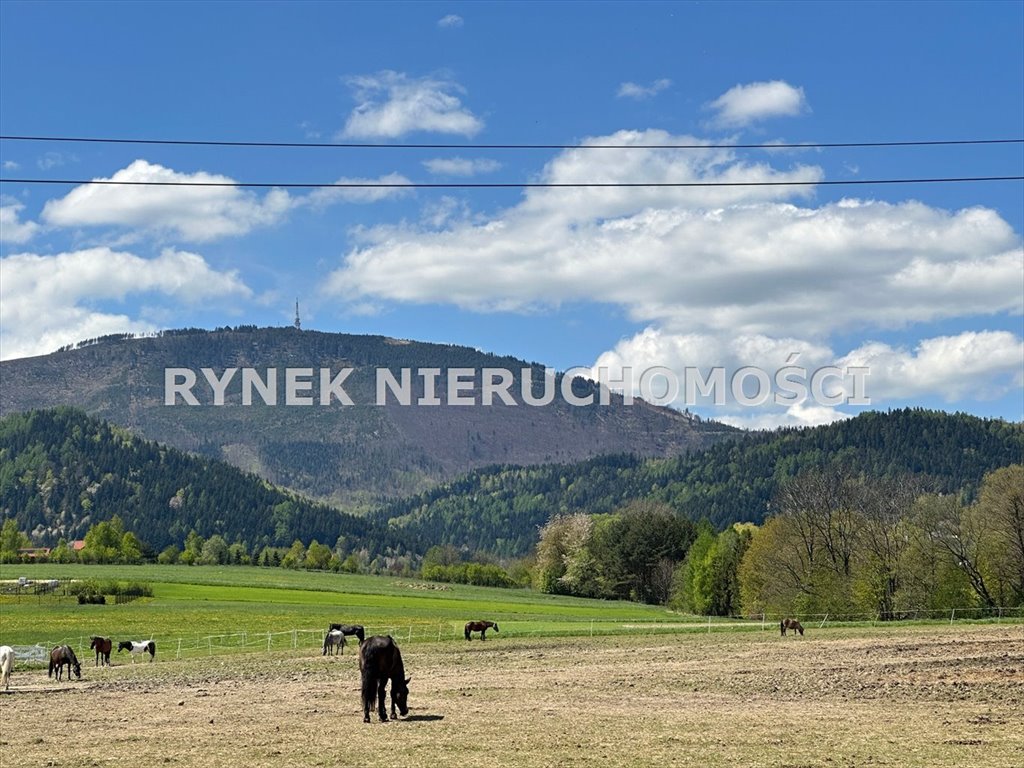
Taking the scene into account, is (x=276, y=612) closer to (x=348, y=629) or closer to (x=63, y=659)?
(x=348, y=629)

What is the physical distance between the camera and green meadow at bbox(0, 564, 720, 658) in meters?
73.4

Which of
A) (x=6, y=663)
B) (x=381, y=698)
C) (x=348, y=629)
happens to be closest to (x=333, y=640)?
(x=348, y=629)

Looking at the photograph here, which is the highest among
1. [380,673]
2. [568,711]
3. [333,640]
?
[380,673]

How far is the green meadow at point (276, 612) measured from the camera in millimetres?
73438

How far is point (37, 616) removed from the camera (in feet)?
327

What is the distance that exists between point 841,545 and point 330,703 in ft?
241

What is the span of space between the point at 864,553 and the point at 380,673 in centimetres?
7251

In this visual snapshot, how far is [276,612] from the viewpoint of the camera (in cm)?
10600

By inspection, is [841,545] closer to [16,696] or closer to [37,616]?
[37,616]

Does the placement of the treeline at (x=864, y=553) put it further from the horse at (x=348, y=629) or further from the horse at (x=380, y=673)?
the horse at (x=380, y=673)

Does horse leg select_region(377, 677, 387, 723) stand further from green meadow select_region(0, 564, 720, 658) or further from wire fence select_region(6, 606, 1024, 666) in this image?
green meadow select_region(0, 564, 720, 658)

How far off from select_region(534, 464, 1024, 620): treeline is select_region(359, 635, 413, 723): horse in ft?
198

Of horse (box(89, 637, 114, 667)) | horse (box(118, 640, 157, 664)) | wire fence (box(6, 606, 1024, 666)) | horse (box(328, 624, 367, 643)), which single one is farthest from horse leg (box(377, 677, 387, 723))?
horse (box(118, 640, 157, 664))

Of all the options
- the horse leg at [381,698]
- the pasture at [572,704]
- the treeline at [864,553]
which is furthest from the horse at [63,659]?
the treeline at [864,553]
